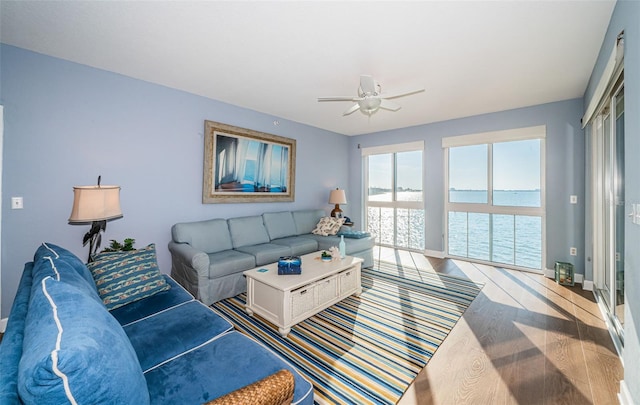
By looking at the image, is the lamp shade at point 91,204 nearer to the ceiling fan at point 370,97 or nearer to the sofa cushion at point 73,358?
the sofa cushion at point 73,358

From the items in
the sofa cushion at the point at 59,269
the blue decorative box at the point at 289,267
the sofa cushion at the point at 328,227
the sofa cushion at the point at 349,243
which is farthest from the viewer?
the sofa cushion at the point at 328,227

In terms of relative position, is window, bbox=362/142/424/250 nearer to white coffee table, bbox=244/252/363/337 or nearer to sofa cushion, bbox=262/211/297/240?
sofa cushion, bbox=262/211/297/240

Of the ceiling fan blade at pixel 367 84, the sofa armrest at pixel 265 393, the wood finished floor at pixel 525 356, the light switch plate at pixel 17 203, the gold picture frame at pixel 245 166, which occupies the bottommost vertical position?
the wood finished floor at pixel 525 356

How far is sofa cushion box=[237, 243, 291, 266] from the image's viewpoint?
350 centimetres

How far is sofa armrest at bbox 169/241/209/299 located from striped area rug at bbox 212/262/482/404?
35 centimetres

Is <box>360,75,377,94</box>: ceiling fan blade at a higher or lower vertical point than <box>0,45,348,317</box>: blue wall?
higher

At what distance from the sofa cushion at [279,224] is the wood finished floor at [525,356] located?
2.82m

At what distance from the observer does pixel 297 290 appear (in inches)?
101

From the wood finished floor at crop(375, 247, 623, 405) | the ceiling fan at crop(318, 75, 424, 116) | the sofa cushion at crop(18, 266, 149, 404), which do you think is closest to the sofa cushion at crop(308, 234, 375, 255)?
the wood finished floor at crop(375, 247, 623, 405)

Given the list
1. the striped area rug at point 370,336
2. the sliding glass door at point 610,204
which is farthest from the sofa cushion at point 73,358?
the sliding glass door at point 610,204

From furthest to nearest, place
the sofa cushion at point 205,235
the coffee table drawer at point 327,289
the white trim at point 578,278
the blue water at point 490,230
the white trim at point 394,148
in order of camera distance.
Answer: the white trim at point 394,148, the blue water at point 490,230, the white trim at point 578,278, the sofa cushion at point 205,235, the coffee table drawer at point 327,289

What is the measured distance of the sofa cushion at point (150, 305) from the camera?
1.84 meters

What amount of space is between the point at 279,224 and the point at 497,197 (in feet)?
→ 12.1

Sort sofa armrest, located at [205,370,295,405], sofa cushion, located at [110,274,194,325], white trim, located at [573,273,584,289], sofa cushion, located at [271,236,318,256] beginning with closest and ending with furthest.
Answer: sofa armrest, located at [205,370,295,405]
sofa cushion, located at [110,274,194,325]
white trim, located at [573,273,584,289]
sofa cushion, located at [271,236,318,256]
